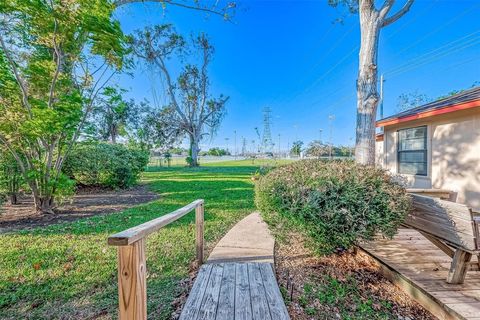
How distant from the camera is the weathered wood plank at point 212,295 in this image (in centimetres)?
184

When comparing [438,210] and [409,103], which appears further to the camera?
[409,103]

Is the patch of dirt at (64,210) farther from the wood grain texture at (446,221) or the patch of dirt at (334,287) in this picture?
the wood grain texture at (446,221)

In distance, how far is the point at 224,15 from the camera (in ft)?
19.3

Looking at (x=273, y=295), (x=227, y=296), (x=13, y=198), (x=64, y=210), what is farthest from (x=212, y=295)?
(x=13, y=198)

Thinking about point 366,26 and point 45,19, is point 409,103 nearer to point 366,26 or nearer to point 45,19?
point 366,26

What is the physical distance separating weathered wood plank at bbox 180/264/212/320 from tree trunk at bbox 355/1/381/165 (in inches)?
146

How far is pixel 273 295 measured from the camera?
210 centimetres

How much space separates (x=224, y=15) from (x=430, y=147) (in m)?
6.38

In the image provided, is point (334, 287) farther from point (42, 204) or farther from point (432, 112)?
point (42, 204)

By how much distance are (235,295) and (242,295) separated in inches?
2.6

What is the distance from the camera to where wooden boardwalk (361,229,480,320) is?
2092 mm

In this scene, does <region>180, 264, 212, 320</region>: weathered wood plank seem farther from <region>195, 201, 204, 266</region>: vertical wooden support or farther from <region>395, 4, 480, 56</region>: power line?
<region>395, 4, 480, 56</region>: power line

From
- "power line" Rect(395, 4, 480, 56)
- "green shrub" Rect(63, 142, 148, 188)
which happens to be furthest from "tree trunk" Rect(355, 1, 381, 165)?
"power line" Rect(395, 4, 480, 56)

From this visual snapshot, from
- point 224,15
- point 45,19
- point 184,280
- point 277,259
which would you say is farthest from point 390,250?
point 45,19
